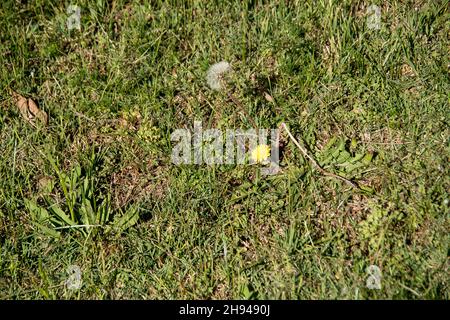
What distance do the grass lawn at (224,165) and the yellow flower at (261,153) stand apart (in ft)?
0.17

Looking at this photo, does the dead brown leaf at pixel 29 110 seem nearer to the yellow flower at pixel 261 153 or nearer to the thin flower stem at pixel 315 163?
the yellow flower at pixel 261 153

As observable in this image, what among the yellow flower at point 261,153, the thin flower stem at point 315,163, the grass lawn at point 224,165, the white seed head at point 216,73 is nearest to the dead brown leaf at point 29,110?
the grass lawn at point 224,165

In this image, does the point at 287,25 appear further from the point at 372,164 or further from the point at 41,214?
the point at 41,214

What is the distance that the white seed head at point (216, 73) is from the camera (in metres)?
3.28

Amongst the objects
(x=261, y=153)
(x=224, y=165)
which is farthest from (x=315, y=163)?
(x=224, y=165)

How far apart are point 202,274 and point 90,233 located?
578 millimetres

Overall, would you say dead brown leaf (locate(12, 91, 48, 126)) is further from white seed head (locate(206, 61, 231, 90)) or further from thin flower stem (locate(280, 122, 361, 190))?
thin flower stem (locate(280, 122, 361, 190))

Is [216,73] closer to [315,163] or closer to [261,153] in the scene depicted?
[261,153]

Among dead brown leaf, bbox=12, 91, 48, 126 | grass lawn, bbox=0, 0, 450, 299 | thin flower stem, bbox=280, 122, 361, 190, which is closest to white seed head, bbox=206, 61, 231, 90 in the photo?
grass lawn, bbox=0, 0, 450, 299

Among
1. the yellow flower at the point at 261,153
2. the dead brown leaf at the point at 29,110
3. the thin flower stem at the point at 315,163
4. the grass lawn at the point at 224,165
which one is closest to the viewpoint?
the grass lawn at the point at 224,165

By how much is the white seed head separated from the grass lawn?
4 cm

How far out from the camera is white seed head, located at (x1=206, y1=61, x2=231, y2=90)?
3281 mm

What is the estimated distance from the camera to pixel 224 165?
3.00 metres
